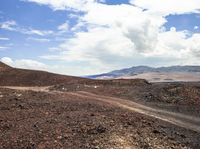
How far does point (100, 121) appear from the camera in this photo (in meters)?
23.0

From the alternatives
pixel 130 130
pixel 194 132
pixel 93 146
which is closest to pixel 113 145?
pixel 93 146

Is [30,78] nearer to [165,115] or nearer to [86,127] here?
[165,115]

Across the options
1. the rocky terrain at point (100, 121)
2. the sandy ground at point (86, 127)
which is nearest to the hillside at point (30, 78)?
the rocky terrain at point (100, 121)

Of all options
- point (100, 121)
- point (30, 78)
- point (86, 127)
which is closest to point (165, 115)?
point (100, 121)

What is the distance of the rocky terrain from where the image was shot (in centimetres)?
2047

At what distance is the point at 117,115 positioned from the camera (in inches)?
983

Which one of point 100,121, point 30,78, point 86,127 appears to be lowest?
point 86,127

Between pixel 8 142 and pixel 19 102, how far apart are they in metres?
8.88

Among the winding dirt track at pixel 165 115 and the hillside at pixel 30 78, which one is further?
the hillside at pixel 30 78

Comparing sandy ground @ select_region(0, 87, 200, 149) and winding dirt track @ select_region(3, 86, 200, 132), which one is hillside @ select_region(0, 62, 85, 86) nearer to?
winding dirt track @ select_region(3, 86, 200, 132)

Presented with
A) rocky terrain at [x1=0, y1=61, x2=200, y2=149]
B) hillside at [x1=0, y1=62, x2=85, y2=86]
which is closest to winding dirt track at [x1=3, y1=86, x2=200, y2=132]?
rocky terrain at [x1=0, y1=61, x2=200, y2=149]

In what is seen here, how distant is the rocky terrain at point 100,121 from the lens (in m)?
20.5

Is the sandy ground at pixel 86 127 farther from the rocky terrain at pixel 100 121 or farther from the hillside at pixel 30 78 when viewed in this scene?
the hillside at pixel 30 78

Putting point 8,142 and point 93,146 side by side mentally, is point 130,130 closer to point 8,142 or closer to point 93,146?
point 93,146
